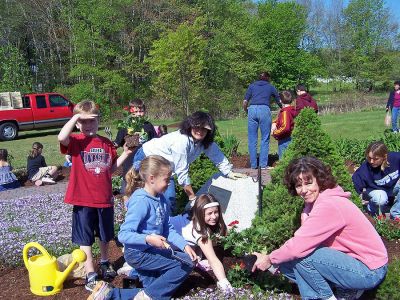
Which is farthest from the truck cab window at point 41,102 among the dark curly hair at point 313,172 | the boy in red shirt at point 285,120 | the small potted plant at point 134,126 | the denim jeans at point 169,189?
the dark curly hair at point 313,172

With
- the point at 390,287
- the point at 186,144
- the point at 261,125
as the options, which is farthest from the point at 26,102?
the point at 390,287

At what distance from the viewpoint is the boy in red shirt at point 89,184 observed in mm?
3939

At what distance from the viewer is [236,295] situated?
3.35 m

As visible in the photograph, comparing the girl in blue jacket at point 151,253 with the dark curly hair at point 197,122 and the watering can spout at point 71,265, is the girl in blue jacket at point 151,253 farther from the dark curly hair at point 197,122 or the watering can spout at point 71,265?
the dark curly hair at point 197,122

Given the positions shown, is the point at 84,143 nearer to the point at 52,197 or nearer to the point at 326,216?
the point at 326,216

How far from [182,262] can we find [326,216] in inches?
45.3

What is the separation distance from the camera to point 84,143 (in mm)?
4000

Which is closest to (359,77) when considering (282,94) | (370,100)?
(370,100)

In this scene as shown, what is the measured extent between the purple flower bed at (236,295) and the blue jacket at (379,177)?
260cm

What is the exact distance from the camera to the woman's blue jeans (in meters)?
3.45

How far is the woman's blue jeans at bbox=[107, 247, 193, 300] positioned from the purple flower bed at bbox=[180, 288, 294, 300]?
0.16 meters

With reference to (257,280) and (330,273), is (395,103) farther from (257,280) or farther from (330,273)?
(330,273)

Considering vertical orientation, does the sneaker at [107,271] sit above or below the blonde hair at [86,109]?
below

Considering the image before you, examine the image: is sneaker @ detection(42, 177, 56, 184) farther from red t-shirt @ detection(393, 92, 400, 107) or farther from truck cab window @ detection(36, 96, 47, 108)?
truck cab window @ detection(36, 96, 47, 108)
